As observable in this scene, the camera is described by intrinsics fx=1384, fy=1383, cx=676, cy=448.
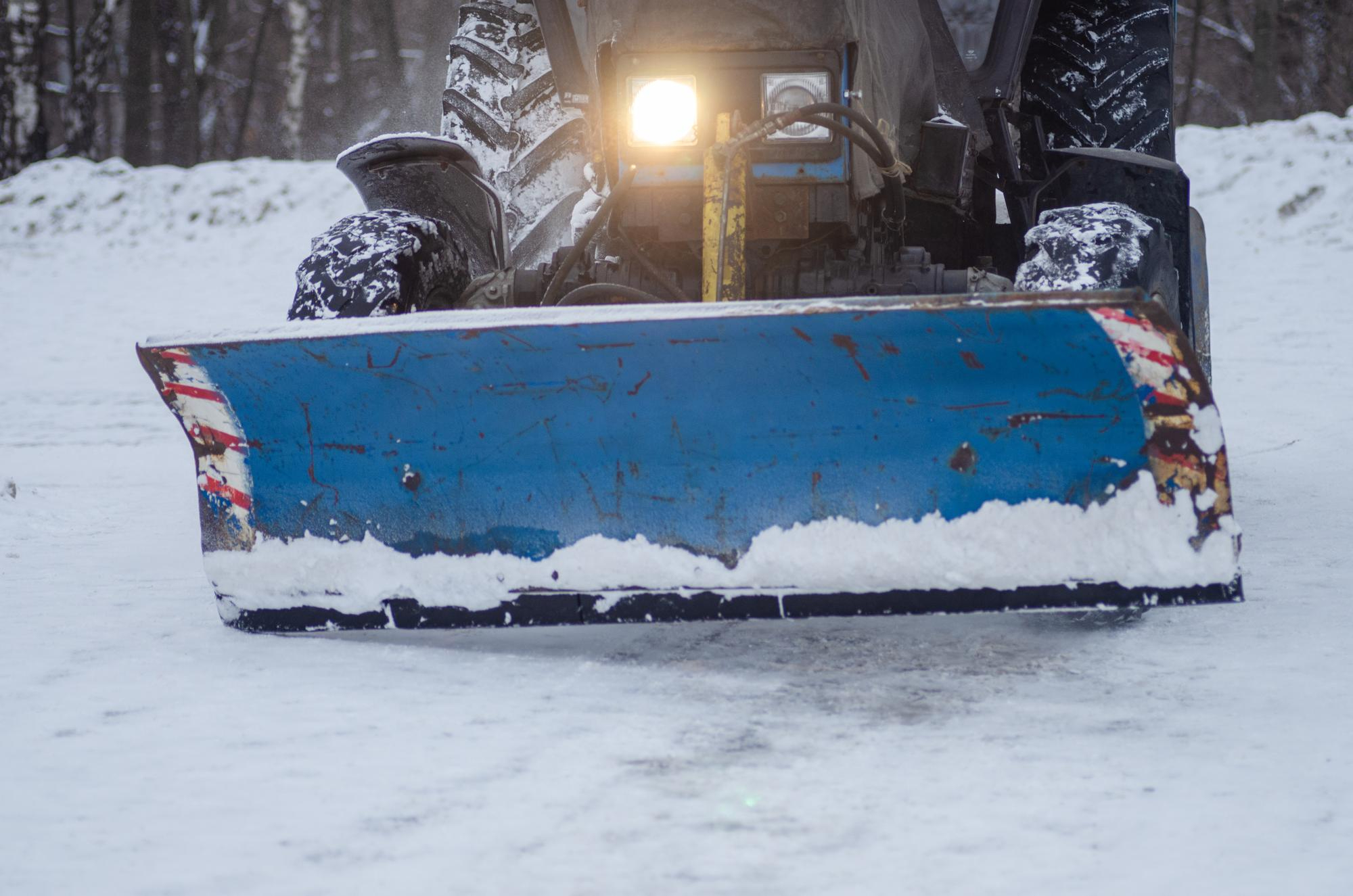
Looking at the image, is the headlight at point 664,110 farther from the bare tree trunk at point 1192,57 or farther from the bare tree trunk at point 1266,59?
the bare tree trunk at point 1192,57

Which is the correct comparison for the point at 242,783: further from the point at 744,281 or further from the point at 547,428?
the point at 744,281

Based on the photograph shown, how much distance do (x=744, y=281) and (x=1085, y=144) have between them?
2.04 m

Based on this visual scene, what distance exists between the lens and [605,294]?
10.3 ft

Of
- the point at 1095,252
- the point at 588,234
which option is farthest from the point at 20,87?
the point at 1095,252

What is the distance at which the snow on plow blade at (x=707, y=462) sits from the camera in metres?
2.45

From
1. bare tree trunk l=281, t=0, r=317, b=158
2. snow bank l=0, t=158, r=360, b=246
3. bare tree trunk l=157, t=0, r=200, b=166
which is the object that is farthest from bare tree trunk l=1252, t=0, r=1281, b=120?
bare tree trunk l=157, t=0, r=200, b=166

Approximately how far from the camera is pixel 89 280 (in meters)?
11.0

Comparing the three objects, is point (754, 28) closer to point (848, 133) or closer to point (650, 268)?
point (848, 133)

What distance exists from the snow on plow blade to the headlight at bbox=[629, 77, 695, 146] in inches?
31.0

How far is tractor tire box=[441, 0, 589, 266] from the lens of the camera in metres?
4.54

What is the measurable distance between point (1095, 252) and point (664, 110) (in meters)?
1.00

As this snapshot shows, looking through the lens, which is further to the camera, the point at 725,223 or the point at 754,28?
the point at 754,28

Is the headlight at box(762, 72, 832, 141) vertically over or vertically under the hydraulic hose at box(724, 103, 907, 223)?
over

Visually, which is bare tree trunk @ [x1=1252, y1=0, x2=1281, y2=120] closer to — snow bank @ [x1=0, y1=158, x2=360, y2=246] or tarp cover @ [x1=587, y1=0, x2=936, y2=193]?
snow bank @ [x1=0, y1=158, x2=360, y2=246]
